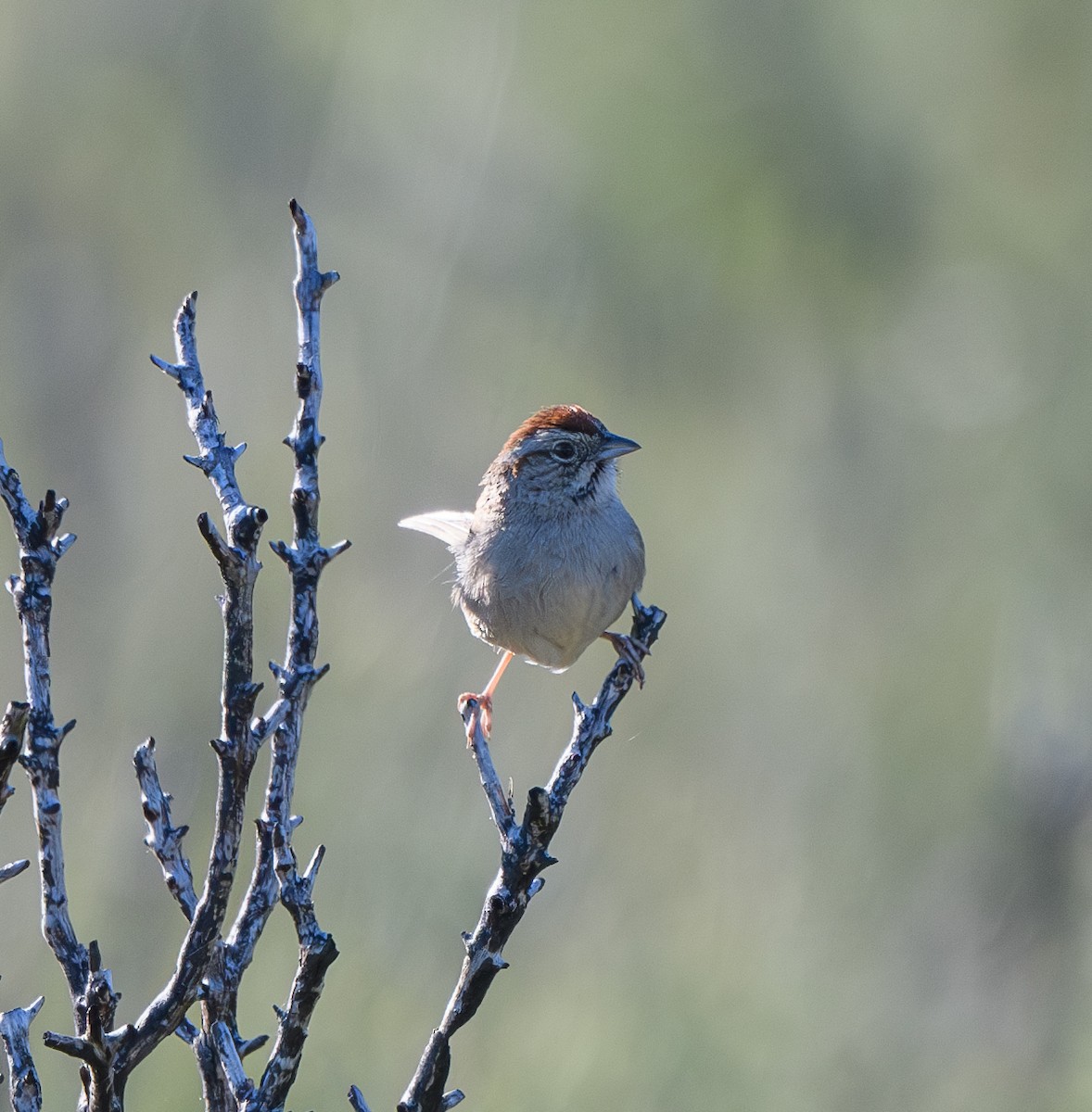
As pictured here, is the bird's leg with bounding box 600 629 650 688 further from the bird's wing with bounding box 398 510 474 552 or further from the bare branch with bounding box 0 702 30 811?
the bare branch with bounding box 0 702 30 811

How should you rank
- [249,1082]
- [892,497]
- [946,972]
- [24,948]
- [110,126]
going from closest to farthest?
[249,1082], [24,948], [946,972], [892,497], [110,126]

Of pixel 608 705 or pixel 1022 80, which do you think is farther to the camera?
pixel 1022 80

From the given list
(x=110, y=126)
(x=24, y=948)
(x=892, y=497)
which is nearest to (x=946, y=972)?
(x=892, y=497)

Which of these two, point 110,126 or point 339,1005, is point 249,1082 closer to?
point 339,1005

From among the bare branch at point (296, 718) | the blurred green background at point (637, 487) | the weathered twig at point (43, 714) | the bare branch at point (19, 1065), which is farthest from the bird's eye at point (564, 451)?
the bare branch at point (19, 1065)

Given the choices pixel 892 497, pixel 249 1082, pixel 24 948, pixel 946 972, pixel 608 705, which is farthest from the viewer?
pixel 892 497

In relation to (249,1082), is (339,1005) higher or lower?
higher

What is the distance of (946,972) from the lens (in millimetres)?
5188

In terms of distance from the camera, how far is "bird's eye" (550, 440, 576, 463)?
3.63 m

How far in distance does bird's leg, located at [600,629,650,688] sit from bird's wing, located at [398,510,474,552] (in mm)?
631

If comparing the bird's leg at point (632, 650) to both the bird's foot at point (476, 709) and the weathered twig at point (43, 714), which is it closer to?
the bird's foot at point (476, 709)

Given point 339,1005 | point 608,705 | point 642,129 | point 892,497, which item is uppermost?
point 642,129

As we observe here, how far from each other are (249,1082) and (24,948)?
3.14 metres

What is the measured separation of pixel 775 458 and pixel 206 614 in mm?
2584
